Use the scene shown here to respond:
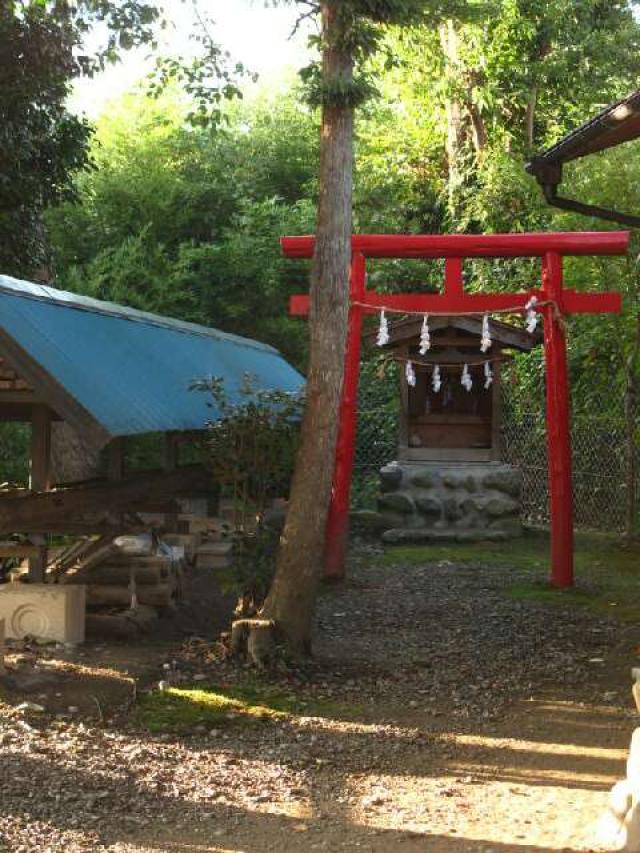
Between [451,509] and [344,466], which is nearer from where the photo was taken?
[344,466]

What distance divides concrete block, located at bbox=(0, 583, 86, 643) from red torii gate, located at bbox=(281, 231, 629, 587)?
3533 mm

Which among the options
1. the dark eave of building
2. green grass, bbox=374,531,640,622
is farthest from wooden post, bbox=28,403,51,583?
green grass, bbox=374,531,640,622

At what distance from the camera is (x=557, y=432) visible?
1052cm

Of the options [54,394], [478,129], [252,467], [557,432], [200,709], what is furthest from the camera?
[478,129]

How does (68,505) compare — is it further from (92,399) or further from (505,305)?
(505,305)

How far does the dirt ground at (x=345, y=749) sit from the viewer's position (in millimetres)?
4395

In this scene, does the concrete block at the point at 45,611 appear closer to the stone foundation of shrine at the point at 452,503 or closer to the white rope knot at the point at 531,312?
the white rope knot at the point at 531,312

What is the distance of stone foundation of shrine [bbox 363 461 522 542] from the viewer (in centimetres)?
1405

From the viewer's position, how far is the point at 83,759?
205 inches

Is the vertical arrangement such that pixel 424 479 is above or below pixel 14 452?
below

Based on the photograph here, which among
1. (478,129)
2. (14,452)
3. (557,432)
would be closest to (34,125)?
(14,452)

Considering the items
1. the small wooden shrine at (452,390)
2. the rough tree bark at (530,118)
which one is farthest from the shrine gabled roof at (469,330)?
the rough tree bark at (530,118)

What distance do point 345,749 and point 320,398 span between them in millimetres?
2459

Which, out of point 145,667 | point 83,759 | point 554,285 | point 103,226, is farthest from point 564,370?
point 103,226
